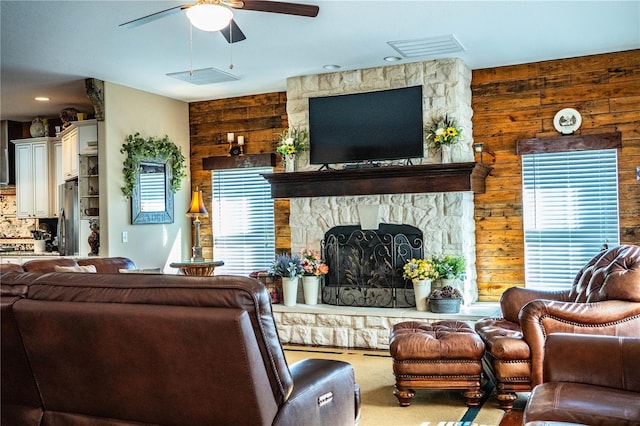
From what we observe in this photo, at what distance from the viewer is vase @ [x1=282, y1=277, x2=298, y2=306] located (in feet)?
21.1

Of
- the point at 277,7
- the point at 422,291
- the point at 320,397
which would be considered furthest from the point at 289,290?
the point at 320,397

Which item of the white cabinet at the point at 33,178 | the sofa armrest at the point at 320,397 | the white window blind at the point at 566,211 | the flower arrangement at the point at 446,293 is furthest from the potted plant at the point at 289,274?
the white cabinet at the point at 33,178

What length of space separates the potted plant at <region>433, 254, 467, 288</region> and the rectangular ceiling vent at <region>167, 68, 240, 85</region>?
9.40ft

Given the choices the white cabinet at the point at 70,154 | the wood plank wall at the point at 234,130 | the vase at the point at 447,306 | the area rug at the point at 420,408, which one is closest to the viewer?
the area rug at the point at 420,408

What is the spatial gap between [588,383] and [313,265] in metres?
3.95

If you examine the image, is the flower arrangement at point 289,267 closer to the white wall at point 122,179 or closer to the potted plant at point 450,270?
the potted plant at point 450,270

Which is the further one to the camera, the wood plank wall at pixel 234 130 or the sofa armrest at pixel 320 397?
the wood plank wall at pixel 234 130

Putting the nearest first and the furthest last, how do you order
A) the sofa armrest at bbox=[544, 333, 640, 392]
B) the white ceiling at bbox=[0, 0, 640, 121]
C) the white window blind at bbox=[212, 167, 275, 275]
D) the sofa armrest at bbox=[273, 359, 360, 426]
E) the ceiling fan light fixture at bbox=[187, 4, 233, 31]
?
the sofa armrest at bbox=[273, 359, 360, 426], the sofa armrest at bbox=[544, 333, 640, 392], the ceiling fan light fixture at bbox=[187, 4, 233, 31], the white ceiling at bbox=[0, 0, 640, 121], the white window blind at bbox=[212, 167, 275, 275]

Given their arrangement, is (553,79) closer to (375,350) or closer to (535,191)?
(535,191)

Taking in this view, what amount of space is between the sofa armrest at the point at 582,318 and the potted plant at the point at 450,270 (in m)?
2.24

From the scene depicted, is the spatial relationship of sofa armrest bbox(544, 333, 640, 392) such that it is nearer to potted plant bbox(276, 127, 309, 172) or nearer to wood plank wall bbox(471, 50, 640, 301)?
wood plank wall bbox(471, 50, 640, 301)

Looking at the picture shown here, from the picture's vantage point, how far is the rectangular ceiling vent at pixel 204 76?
6336mm

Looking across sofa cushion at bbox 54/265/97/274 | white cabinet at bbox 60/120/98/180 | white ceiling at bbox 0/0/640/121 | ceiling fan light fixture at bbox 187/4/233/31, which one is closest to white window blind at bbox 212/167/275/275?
white ceiling at bbox 0/0/640/121

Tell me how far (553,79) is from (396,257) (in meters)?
2.34
